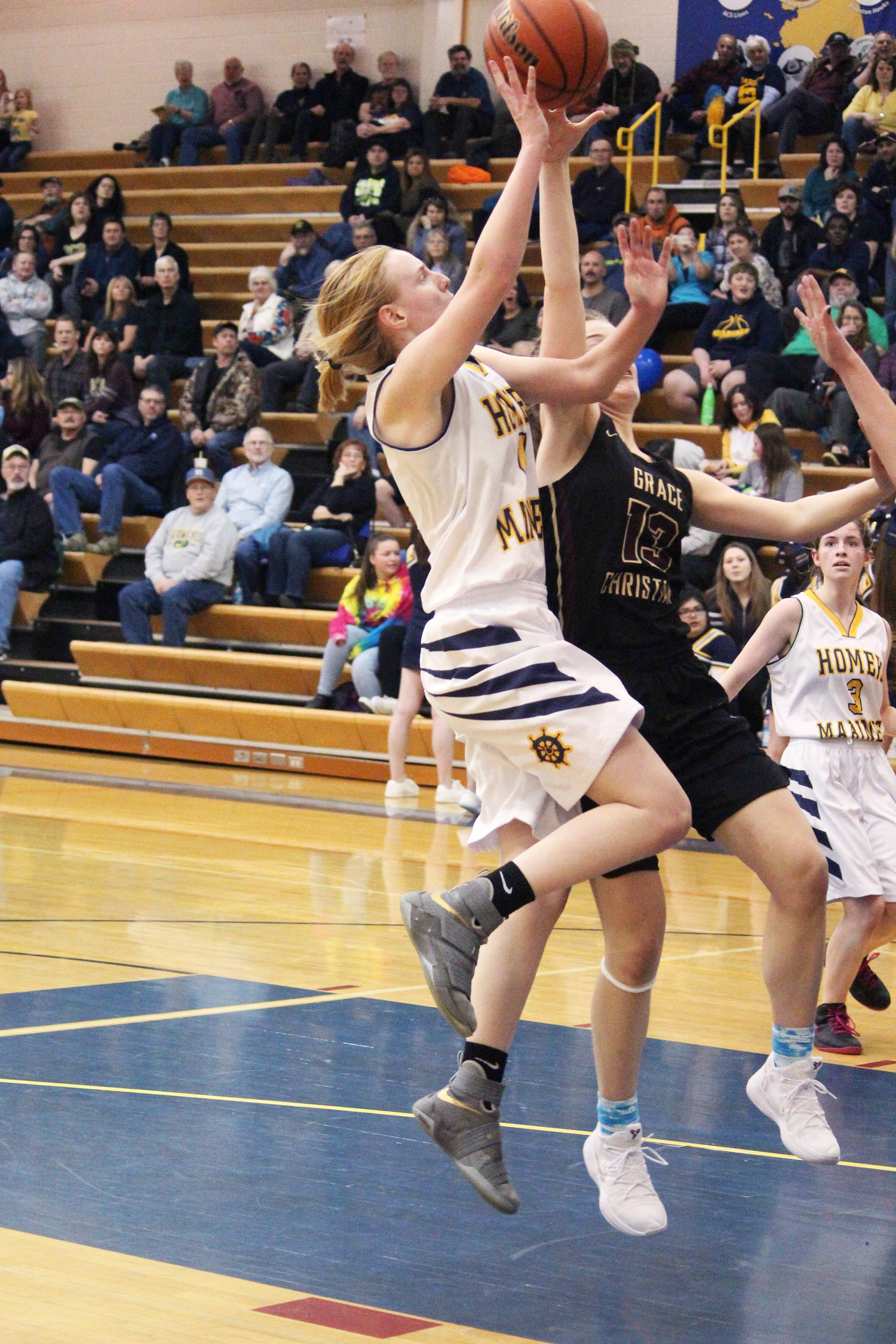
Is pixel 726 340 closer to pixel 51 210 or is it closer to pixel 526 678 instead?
pixel 51 210

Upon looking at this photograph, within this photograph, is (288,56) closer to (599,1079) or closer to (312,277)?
(312,277)

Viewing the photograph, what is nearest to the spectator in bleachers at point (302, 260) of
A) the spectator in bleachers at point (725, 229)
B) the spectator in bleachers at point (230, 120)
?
the spectator in bleachers at point (725, 229)

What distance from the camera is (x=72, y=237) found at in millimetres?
15766

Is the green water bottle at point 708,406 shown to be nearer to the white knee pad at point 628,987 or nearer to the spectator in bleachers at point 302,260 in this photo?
the spectator in bleachers at point 302,260

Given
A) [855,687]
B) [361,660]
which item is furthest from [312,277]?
[855,687]

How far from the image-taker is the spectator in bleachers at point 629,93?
14461mm

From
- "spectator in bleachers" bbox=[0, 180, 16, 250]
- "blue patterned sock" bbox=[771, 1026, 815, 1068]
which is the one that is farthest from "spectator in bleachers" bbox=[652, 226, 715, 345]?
"blue patterned sock" bbox=[771, 1026, 815, 1068]

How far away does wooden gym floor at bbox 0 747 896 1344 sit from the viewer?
261 cm

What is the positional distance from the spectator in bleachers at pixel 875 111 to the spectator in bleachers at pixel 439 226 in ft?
10.6

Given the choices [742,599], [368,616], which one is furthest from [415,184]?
[742,599]

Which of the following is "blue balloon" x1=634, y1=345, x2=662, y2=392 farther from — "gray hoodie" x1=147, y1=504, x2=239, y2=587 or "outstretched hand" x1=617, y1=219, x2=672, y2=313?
"outstretched hand" x1=617, y1=219, x2=672, y2=313

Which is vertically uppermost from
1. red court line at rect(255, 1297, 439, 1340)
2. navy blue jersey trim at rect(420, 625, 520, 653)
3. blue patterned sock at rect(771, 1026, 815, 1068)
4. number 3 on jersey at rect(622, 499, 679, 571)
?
number 3 on jersey at rect(622, 499, 679, 571)

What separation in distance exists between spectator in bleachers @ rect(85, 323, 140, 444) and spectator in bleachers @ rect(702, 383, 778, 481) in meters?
5.27

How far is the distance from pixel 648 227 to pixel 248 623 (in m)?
8.86
